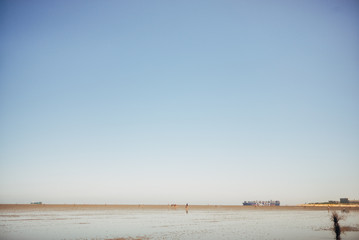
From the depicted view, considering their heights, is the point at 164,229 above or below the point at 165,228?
above

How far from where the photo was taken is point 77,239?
101 ft

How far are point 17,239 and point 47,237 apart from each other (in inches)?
121

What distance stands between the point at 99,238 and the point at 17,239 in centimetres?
850

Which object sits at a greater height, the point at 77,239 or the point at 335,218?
the point at 335,218

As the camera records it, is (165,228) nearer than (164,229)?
No

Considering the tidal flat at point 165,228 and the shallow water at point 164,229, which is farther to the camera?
the shallow water at point 164,229

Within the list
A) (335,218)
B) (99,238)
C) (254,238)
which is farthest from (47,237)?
(335,218)

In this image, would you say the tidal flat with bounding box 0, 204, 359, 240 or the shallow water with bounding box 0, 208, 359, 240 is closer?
the tidal flat with bounding box 0, 204, 359, 240

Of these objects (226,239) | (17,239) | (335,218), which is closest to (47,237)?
(17,239)

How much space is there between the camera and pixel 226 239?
31.8 meters

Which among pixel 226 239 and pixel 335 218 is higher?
pixel 335 218

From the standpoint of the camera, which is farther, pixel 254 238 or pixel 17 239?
pixel 254 238

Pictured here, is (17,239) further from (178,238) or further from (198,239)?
(198,239)

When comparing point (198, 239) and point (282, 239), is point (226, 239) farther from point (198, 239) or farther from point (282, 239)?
point (282, 239)
